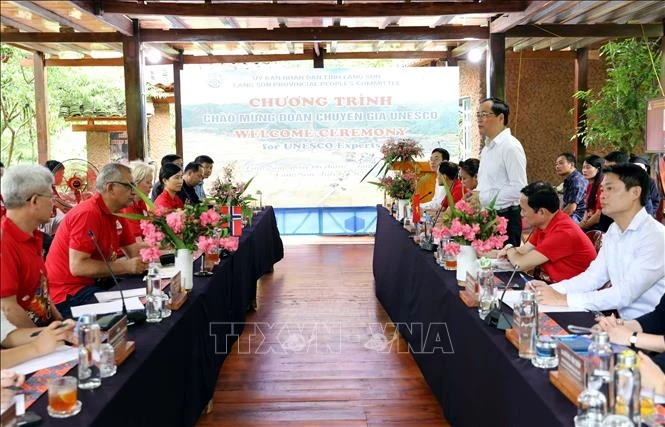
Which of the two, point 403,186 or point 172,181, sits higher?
point 172,181

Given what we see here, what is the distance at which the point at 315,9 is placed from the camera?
5.89 meters

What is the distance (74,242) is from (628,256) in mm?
2244

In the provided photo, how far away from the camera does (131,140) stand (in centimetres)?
666

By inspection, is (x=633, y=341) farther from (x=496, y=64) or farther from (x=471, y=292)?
(x=496, y=64)

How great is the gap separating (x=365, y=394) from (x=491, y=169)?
1.68 m

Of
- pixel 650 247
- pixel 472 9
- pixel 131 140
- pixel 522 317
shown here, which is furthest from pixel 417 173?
pixel 522 317

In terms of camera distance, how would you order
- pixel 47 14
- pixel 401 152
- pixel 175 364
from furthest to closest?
pixel 401 152 < pixel 47 14 < pixel 175 364

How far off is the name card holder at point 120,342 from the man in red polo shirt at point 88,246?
96 cm

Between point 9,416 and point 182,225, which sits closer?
point 9,416

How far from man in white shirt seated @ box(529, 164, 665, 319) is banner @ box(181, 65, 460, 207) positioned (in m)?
6.19

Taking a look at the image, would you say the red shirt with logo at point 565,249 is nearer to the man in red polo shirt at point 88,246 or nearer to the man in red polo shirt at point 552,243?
the man in red polo shirt at point 552,243

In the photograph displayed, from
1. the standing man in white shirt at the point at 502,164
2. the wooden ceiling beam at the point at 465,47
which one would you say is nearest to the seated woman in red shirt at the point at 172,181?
the standing man in white shirt at the point at 502,164

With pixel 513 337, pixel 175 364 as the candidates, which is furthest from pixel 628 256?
pixel 175 364

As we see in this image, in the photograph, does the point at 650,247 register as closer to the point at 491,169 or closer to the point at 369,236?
the point at 491,169
